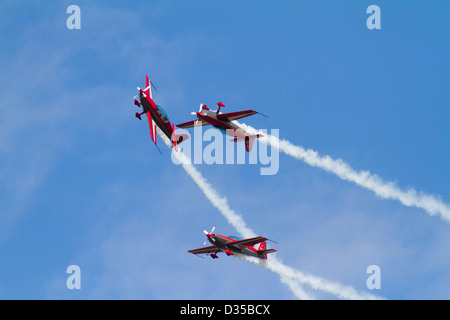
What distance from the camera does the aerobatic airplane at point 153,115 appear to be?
8144cm

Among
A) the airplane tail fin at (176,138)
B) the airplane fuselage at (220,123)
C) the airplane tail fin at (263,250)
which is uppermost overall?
the airplane fuselage at (220,123)

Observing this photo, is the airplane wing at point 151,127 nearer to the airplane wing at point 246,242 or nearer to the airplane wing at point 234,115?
the airplane wing at point 234,115

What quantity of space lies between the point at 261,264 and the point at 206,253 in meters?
10.6

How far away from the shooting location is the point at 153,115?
82750 millimetres

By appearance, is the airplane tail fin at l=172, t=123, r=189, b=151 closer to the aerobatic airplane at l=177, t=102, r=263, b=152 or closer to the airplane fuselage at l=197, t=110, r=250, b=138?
the aerobatic airplane at l=177, t=102, r=263, b=152

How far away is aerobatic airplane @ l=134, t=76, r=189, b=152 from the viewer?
267 ft

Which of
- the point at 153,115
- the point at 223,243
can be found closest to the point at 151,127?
the point at 153,115

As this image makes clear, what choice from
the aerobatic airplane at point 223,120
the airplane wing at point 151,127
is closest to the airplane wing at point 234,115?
the aerobatic airplane at point 223,120

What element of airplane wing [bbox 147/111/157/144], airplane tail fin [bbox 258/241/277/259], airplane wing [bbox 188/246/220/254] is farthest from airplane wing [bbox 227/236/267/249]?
airplane wing [bbox 147/111/157/144]
